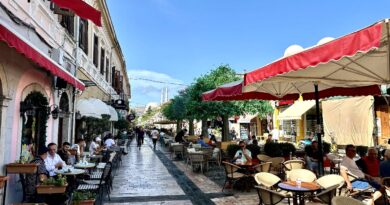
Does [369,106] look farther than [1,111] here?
Yes

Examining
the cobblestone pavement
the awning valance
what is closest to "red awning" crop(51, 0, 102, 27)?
the cobblestone pavement

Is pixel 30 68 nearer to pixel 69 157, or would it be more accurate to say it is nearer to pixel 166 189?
pixel 69 157

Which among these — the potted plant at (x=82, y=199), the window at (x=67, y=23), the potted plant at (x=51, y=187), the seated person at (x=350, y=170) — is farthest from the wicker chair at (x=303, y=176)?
the window at (x=67, y=23)

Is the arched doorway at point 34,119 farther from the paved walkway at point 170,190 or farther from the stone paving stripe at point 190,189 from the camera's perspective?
the stone paving stripe at point 190,189

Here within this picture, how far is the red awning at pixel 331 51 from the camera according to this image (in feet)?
9.32

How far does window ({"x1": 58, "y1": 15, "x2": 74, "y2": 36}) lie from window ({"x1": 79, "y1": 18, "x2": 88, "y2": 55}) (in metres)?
1.23

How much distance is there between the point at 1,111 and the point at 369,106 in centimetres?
1358

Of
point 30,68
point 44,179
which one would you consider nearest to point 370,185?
point 44,179

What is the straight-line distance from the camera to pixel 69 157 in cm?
850

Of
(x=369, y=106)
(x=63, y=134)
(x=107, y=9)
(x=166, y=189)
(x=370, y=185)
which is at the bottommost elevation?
(x=166, y=189)

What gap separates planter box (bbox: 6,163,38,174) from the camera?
5859mm

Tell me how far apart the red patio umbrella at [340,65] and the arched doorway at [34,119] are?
16.6 ft

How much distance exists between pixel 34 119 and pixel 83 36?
651 centimetres

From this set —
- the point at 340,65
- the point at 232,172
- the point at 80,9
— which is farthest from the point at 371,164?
the point at 80,9
